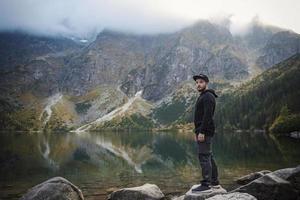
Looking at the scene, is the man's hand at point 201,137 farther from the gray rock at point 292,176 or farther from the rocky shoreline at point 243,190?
the gray rock at point 292,176

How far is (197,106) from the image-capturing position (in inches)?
667

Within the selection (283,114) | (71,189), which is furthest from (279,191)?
(283,114)

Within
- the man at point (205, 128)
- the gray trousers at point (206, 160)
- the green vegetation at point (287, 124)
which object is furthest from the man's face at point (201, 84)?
the green vegetation at point (287, 124)

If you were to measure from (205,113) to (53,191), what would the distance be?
9.53m

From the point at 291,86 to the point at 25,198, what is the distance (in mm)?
178462

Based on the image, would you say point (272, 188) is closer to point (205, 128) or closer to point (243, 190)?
point (243, 190)

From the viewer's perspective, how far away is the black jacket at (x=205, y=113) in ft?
53.6

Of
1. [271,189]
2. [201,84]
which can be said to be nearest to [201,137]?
[201,84]

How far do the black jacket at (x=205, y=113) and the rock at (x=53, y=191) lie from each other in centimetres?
866

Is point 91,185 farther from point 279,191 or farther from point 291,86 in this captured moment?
point 291,86

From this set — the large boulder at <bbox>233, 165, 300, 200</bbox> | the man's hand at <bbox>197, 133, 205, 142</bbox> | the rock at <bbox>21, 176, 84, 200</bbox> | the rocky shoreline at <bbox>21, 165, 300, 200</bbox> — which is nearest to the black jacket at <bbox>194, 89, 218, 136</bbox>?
the man's hand at <bbox>197, 133, 205, 142</bbox>

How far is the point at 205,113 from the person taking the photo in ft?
53.6

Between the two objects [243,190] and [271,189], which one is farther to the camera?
[243,190]

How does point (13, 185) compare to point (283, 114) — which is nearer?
point (13, 185)
